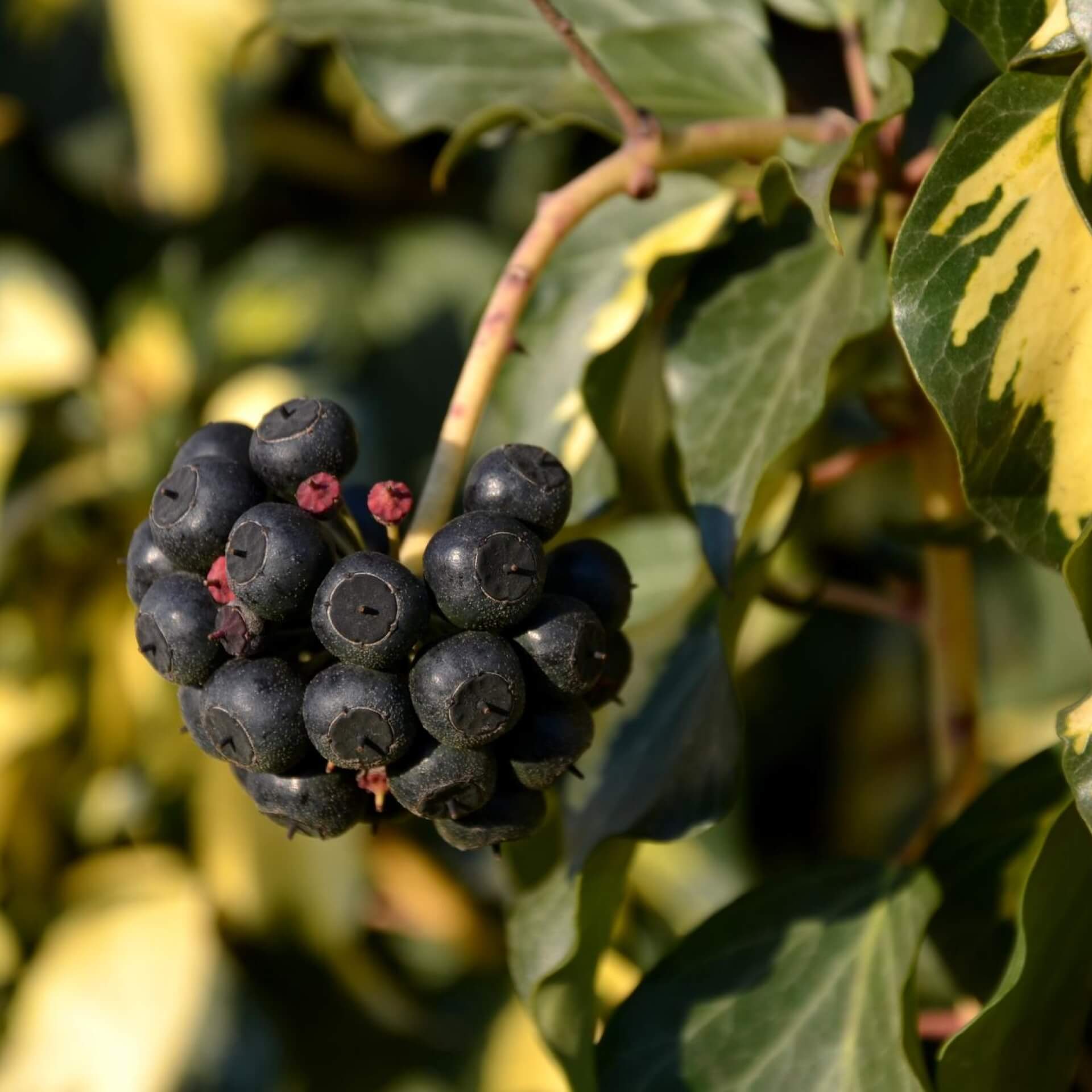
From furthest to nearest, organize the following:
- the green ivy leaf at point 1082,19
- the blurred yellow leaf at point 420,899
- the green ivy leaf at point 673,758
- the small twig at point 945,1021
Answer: the blurred yellow leaf at point 420,899
the small twig at point 945,1021
the green ivy leaf at point 673,758
the green ivy leaf at point 1082,19

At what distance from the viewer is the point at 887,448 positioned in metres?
0.81

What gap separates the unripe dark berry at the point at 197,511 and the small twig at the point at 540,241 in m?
0.08

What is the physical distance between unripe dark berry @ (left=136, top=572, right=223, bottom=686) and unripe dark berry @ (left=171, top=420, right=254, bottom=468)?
0.20 feet

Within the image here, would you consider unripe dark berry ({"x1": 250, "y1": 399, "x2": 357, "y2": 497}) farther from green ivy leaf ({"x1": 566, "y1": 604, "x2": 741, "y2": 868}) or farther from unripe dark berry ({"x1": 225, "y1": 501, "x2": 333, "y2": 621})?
Result: green ivy leaf ({"x1": 566, "y1": 604, "x2": 741, "y2": 868})

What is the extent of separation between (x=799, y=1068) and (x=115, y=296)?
1.39m

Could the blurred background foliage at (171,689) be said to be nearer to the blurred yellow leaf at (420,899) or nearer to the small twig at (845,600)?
the blurred yellow leaf at (420,899)

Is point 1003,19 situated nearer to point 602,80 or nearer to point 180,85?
point 602,80

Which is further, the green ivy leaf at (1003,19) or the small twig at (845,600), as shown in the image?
the small twig at (845,600)

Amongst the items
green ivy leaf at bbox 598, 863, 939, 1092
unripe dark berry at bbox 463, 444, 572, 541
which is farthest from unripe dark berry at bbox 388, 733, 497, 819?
green ivy leaf at bbox 598, 863, 939, 1092

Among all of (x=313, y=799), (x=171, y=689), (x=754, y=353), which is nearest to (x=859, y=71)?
(x=754, y=353)

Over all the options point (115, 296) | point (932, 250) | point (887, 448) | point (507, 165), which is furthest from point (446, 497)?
point (115, 296)

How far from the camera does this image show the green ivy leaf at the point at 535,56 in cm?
77

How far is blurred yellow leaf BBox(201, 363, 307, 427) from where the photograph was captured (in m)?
1.32

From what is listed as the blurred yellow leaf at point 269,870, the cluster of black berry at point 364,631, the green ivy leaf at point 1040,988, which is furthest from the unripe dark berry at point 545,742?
the blurred yellow leaf at point 269,870
